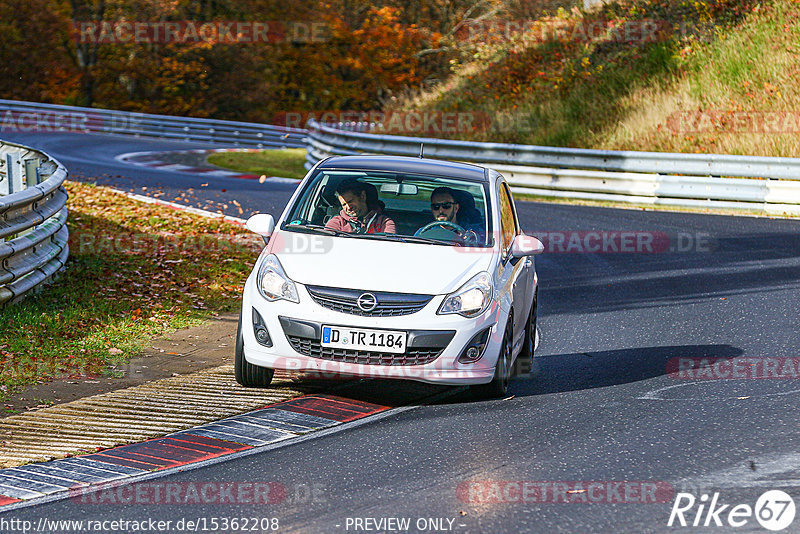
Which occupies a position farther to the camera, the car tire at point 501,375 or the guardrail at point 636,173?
the guardrail at point 636,173

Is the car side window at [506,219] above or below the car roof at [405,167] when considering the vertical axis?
below

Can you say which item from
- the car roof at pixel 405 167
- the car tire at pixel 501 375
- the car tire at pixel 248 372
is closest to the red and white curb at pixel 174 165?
the car roof at pixel 405 167

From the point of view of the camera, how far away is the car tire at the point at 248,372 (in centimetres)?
767

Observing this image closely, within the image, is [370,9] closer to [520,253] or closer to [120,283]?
[120,283]

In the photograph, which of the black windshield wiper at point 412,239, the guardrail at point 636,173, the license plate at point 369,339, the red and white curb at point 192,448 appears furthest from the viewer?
the guardrail at point 636,173

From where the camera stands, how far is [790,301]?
11438 mm

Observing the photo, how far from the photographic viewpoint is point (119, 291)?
11.3 metres

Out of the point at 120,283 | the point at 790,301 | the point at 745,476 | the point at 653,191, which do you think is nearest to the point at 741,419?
the point at 745,476

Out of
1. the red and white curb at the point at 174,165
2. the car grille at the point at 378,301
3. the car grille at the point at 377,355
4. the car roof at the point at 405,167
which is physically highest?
the car roof at the point at 405,167

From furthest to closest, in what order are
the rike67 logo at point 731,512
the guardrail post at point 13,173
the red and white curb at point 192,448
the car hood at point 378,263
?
the guardrail post at point 13,173 < the car hood at point 378,263 < the red and white curb at point 192,448 < the rike67 logo at point 731,512

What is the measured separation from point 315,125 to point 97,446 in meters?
21.8

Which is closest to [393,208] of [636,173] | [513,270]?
[513,270]

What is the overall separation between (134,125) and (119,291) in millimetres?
29204

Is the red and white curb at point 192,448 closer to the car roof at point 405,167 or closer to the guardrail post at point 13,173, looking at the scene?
the car roof at point 405,167
